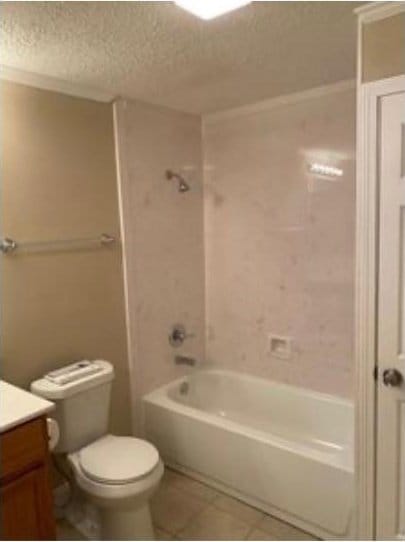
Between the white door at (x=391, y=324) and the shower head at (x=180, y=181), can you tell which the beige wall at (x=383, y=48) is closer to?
the white door at (x=391, y=324)

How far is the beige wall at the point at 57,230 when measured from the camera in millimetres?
2041

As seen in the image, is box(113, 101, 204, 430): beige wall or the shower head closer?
box(113, 101, 204, 430): beige wall

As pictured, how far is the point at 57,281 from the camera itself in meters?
2.23

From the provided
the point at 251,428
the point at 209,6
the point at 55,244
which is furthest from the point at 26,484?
the point at 209,6

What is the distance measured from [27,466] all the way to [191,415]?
108 centimetres

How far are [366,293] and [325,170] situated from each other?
1099 mm

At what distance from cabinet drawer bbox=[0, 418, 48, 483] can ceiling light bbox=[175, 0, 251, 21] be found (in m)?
1.52

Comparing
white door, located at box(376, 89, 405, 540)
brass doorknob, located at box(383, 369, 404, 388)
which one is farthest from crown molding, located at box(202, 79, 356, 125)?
brass doorknob, located at box(383, 369, 404, 388)

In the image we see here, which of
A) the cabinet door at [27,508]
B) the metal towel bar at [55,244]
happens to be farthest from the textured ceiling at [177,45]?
the cabinet door at [27,508]

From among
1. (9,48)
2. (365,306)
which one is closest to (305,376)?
(365,306)

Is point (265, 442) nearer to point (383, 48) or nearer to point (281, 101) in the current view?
point (383, 48)

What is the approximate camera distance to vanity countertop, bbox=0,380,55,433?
4.85 ft

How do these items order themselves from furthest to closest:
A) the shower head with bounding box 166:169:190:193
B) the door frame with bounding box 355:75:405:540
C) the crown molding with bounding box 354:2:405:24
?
the shower head with bounding box 166:169:190:193 < the door frame with bounding box 355:75:405:540 < the crown molding with bounding box 354:2:405:24

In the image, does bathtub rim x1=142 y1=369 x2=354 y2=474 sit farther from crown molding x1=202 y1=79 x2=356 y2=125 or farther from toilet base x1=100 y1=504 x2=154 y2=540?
crown molding x1=202 y1=79 x2=356 y2=125
